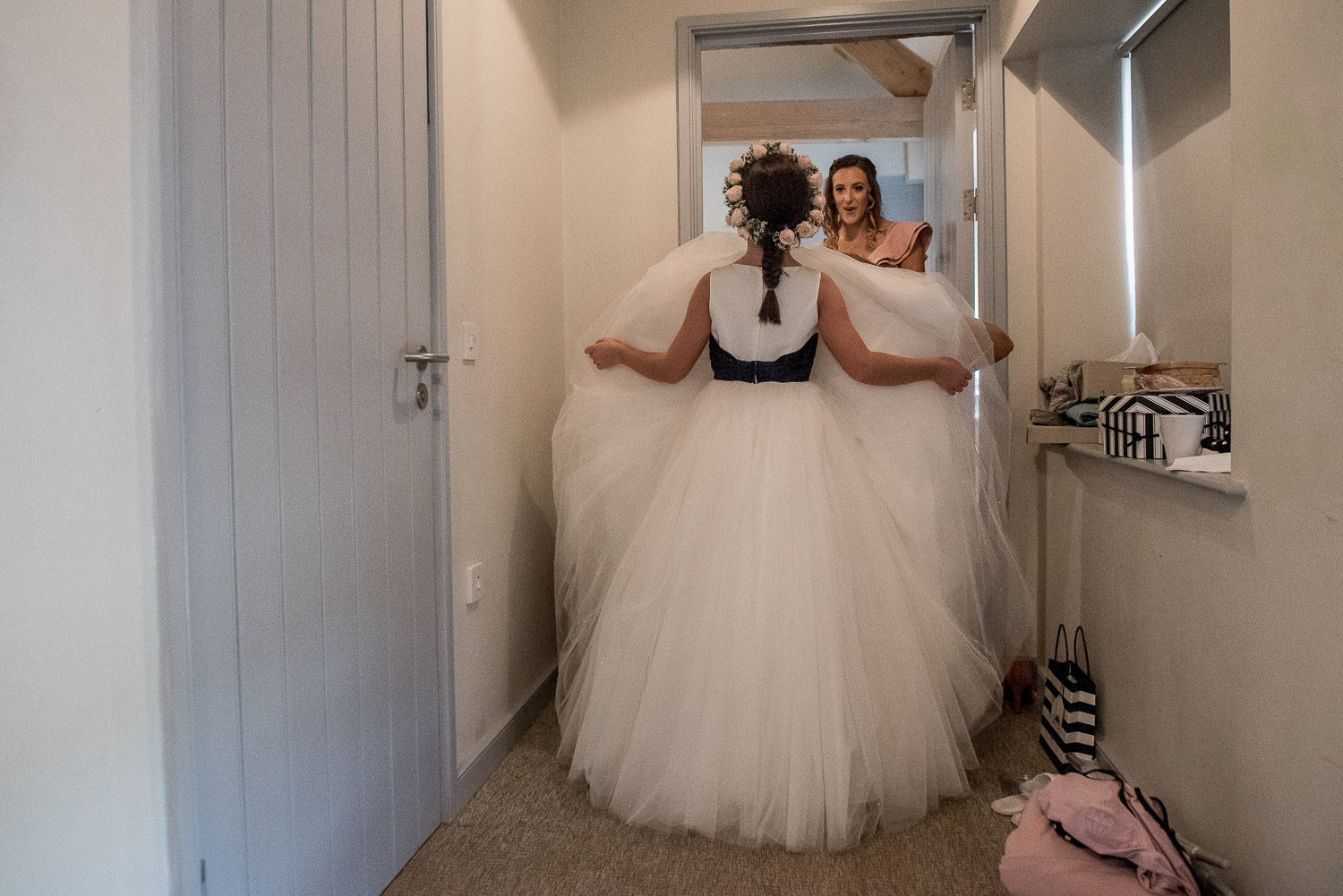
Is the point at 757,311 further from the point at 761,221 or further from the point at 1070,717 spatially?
the point at 1070,717

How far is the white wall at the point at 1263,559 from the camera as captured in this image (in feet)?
3.98

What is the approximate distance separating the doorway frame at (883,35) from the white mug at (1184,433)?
3.58ft

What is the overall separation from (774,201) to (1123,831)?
5.02ft

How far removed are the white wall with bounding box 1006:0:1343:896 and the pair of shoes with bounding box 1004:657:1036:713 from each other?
501 millimetres

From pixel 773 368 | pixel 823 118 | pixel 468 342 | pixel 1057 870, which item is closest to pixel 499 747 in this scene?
pixel 468 342

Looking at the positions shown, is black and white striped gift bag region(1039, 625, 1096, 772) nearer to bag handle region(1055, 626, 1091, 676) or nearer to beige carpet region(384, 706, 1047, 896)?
bag handle region(1055, 626, 1091, 676)

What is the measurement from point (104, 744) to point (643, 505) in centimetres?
131

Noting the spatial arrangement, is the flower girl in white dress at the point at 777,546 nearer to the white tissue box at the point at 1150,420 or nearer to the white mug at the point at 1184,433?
the white tissue box at the point at 1150,420

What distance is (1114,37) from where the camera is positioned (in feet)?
8.43

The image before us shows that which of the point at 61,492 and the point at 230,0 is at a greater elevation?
the point at 230,0

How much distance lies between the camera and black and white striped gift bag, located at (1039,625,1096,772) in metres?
2.14

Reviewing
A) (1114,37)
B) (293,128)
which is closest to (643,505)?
(293,128)

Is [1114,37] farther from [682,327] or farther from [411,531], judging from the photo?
[411,531]

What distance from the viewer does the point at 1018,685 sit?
2.59m
